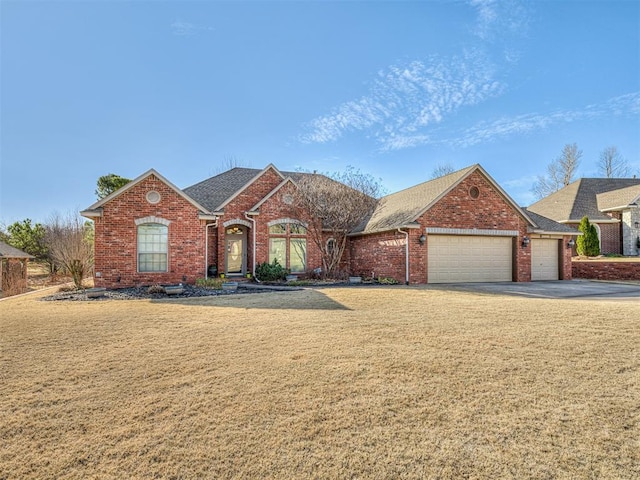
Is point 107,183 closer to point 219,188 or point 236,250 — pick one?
point 219,188

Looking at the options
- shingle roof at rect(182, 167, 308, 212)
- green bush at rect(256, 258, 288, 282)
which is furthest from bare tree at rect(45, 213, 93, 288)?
green bush at rect(256, 258, 288, 282)

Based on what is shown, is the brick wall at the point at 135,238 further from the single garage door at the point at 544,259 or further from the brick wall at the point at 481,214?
the single garage door at the point at 544,259

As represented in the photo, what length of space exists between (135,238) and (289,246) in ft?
23.0

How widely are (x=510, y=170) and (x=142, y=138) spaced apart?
1418 inches

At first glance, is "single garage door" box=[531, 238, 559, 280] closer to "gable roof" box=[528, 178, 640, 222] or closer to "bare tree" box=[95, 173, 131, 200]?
"gable roof" box=[528, 178, 640, 222]

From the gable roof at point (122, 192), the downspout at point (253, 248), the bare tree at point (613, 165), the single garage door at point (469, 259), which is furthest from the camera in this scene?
the bare tree at point (613, 165)

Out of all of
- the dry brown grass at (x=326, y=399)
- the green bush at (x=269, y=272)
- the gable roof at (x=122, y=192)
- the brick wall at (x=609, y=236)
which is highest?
the gable roof at (x=122, y=192)

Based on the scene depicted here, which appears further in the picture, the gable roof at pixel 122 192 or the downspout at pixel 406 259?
the downspout at pixel 406 259

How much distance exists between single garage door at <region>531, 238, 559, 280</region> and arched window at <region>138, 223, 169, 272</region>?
17566 millimetres

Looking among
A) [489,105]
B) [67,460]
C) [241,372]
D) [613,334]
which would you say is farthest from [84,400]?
[489,105]

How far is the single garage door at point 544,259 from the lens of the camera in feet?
58.6

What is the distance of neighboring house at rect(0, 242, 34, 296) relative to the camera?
2114 centimetres

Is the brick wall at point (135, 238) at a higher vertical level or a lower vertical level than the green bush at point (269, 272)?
higher

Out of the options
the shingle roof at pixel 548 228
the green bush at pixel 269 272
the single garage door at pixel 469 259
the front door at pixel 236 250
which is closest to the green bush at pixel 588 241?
the shingle roof at pixel 548 228
